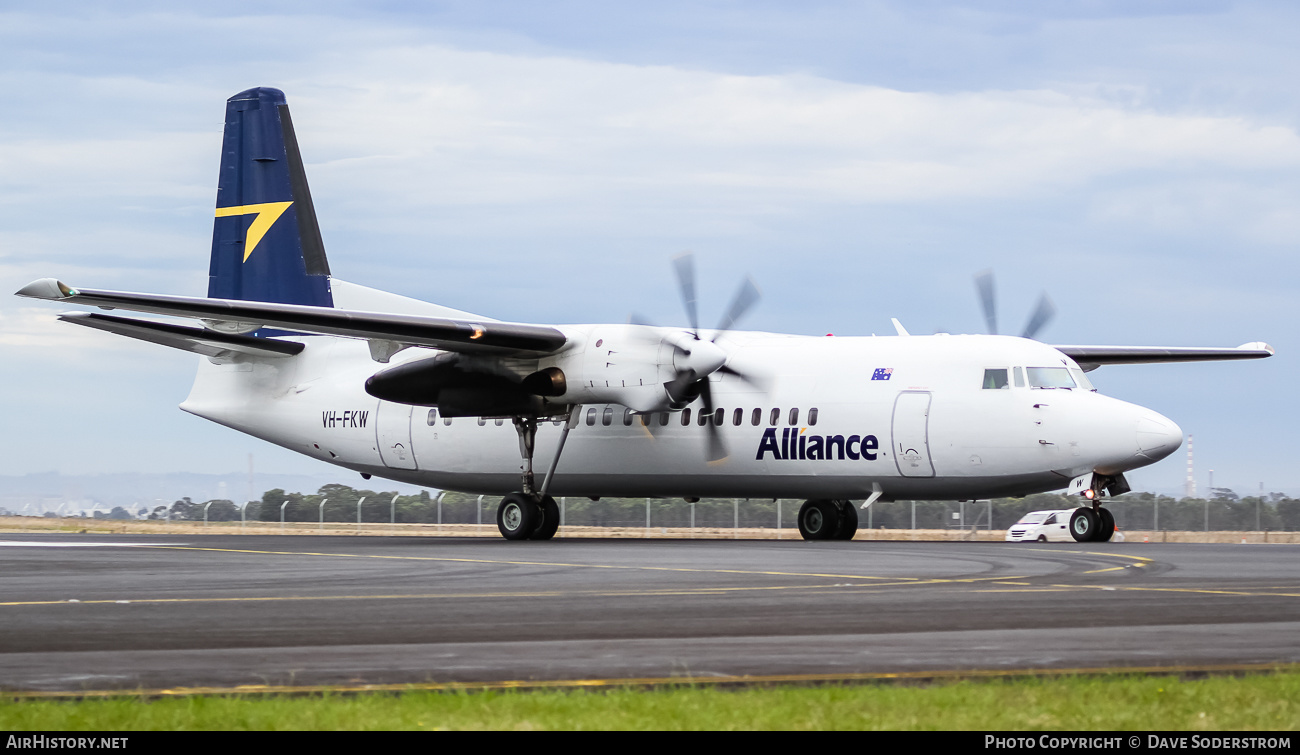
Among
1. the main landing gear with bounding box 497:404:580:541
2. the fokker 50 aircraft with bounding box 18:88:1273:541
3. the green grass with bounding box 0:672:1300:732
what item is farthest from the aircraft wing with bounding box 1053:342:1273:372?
the green grass with bounding box 0:672:1300:732

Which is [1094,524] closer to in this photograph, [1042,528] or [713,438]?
[713,438]

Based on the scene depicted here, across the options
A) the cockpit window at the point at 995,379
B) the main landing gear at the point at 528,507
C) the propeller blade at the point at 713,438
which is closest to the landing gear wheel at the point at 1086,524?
the cockpit window at the point at 995,379

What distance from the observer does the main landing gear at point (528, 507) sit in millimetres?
28750

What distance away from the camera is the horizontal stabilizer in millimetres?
28875

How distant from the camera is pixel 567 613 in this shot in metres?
12.0

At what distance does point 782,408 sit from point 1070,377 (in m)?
5.00

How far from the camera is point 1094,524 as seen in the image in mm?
25453

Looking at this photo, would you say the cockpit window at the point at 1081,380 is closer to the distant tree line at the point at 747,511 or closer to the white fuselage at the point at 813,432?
the white fuselage at the point at 813,432

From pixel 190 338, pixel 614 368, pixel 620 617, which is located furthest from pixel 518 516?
pixel 620 617

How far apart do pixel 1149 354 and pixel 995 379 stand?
696 centimetres

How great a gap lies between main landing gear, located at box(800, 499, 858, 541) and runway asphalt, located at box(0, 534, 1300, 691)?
886 cm

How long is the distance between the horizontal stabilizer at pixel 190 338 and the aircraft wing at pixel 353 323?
14.8 feet

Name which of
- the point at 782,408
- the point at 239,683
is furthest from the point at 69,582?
the point at 782,408

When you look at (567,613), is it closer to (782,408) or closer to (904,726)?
(904,726)
